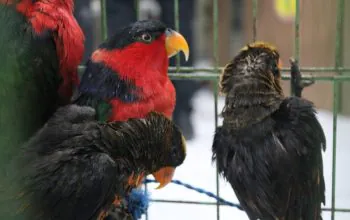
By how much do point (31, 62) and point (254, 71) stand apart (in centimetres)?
51

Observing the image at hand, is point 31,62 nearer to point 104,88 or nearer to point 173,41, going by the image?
point 104,88

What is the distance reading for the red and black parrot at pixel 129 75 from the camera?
48.1 inches

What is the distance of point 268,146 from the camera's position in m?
1.11

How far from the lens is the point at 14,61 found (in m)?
1.20

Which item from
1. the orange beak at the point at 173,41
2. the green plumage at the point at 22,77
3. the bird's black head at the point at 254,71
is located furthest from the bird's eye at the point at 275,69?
the green plumage at the point at 22,77

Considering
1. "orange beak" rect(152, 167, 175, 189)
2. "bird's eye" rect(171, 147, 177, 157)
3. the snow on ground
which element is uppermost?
"bird's eye" rect(171, 147, 177, 157)

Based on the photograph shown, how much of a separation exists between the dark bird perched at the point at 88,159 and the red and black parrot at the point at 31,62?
85 millimetres

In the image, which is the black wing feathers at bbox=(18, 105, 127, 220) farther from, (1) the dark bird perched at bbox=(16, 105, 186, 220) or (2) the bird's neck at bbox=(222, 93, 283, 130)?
(2) the bird's neck at bbox=(222, 93, 283, 130)

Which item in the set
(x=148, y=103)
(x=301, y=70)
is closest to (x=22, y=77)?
(x=148, y=103)

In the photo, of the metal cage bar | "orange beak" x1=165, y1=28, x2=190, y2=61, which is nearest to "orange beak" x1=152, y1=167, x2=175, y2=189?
the metal cage bar

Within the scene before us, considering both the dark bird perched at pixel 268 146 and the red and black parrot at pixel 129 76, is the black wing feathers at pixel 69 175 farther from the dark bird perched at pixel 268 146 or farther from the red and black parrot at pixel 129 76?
the dark bird perched at pixel 268 146

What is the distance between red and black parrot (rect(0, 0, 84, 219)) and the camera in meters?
1.19

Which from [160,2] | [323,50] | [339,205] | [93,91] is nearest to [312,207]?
[339,205]

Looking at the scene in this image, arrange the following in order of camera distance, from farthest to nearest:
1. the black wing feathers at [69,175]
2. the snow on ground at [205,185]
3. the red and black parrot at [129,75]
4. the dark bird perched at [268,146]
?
the snow on ground at [205,185], the red and black parrot at [129,75], the dark bird perched at [268,146], the black wing feathers at [69,175]
